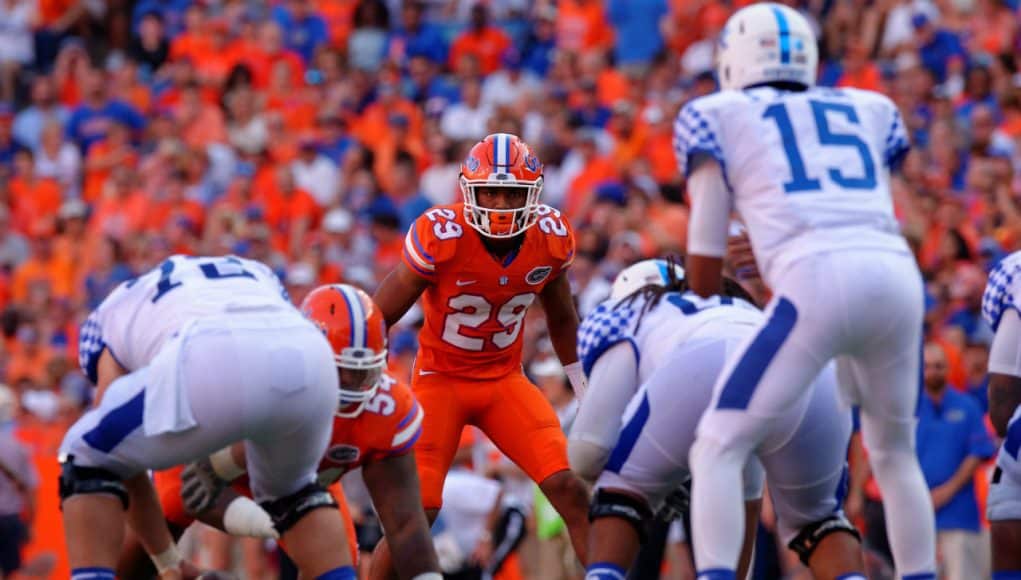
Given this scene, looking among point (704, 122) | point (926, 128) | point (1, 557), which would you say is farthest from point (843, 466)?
point (926, 128)

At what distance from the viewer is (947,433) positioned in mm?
10039

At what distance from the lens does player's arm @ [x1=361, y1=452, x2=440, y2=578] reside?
21.2ft

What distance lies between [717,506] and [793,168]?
113cm

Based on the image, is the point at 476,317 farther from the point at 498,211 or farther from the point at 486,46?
the point at 486,46

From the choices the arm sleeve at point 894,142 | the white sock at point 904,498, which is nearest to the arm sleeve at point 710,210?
the arm sleeve at point 894,142

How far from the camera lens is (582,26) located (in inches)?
635

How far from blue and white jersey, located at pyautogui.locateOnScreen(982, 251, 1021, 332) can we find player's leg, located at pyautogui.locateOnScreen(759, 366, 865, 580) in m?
1.13

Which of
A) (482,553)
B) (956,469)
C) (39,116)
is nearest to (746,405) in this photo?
(482,553)

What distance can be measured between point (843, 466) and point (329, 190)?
926cm

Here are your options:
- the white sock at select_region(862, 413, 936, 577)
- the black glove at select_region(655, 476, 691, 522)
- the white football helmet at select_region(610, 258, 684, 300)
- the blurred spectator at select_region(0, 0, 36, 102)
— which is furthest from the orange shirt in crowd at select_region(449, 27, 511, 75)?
the white sock at select_region(862, 413, 936, 577)

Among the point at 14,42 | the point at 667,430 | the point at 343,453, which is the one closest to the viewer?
the point at 667,430

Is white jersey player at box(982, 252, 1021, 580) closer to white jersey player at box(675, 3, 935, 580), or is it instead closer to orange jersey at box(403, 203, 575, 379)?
white jersey player at box(675, 3, 935, 580)

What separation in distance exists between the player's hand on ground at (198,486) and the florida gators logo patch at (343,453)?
441 mm

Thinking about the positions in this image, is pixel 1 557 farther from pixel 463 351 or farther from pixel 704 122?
pixel 704 122
